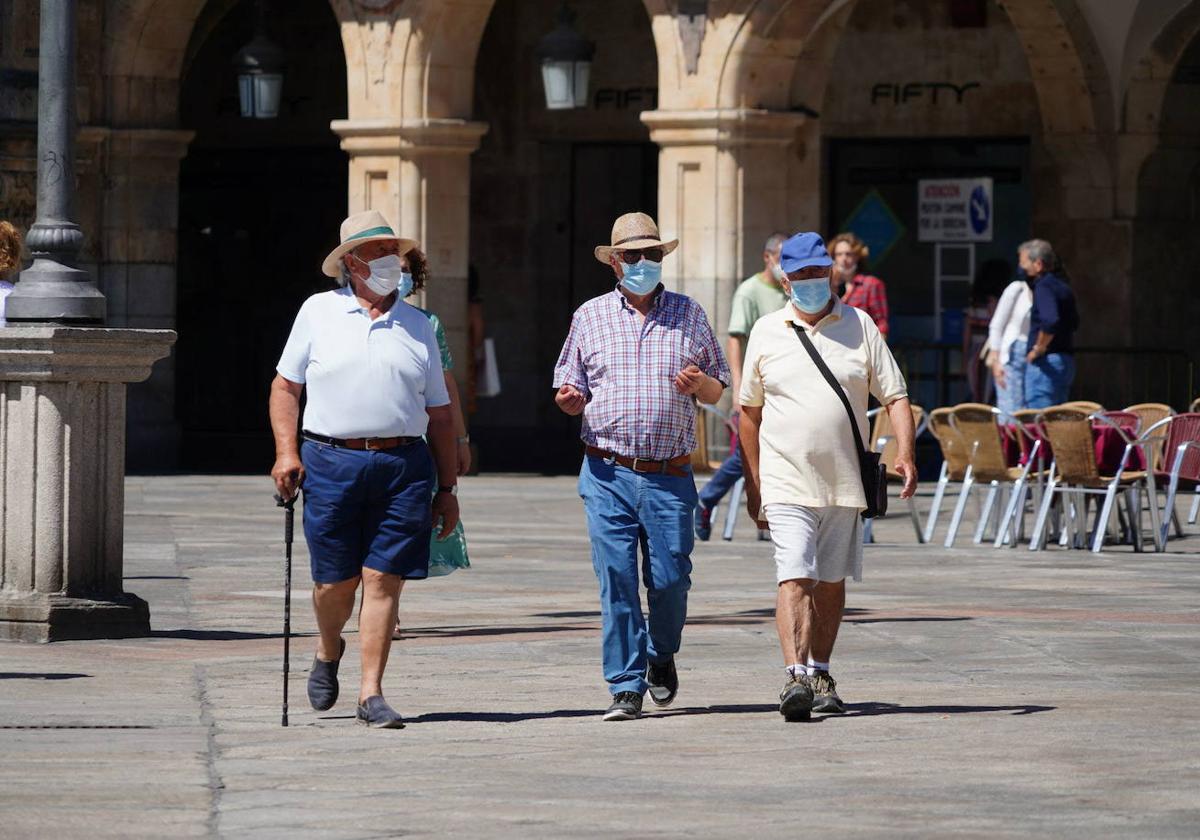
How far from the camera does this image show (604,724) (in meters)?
9.16

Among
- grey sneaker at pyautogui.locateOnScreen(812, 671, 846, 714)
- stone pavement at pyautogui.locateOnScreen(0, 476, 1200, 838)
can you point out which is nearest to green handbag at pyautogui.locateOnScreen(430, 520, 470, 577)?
stone pavement at pyautogui.locateOnScreen(0, 476, 1200, 838)

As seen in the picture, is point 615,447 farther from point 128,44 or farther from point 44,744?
point 128,44

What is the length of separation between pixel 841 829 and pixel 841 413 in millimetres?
2619

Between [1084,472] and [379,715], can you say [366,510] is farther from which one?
[1084,472]

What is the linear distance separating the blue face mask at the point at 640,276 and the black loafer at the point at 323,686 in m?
1.63

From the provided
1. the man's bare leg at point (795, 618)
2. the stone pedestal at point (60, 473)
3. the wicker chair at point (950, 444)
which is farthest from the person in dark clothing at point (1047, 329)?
the man's bare leg at point (795, 618)

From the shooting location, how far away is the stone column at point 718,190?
68.6 ft

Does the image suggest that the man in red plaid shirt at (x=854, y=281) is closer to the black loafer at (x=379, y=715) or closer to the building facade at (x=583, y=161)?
the building facade at (x=583, y=161)

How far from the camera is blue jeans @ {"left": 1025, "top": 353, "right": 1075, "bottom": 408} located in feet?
59.1

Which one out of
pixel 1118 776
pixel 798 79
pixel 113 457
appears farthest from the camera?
pixel 798 79

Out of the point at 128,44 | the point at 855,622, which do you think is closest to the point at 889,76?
the point at 128,44

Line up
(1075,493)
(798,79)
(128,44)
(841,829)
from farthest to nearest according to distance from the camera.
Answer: (128,44)
(798,79)
(1075,493)
(841,829)

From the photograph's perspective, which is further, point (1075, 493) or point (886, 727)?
point (1075, 493)

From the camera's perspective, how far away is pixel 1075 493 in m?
16.2
